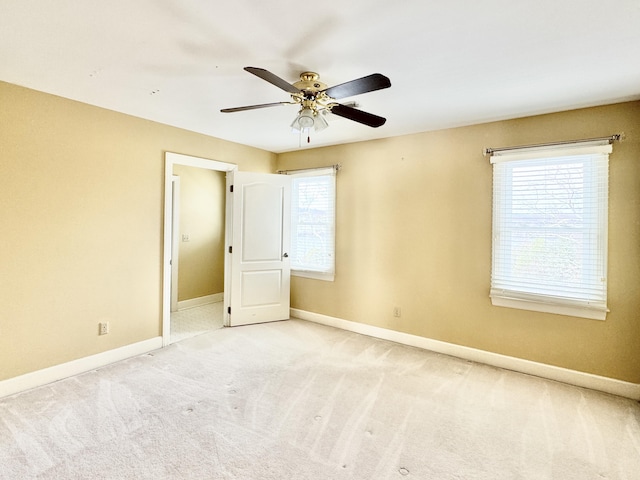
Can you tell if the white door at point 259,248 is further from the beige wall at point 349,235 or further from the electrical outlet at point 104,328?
the electrical outlet at point 104,328

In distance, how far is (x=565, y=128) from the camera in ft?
9.43

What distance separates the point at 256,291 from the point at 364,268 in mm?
1536

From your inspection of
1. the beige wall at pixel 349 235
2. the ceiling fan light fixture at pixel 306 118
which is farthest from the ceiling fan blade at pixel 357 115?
the beige wall at pixel 349 235

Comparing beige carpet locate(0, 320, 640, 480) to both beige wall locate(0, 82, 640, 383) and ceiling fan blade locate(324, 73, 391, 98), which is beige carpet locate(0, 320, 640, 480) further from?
ceiling fan blade locate(324, 73, 391, 98)

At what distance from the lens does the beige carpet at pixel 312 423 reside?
6.00 ft

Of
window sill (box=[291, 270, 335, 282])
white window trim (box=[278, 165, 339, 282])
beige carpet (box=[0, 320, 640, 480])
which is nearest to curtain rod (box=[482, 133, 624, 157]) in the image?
white window trim (box=[278, 165, 339, 282])

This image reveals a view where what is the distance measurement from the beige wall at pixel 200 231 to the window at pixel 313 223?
169 cm

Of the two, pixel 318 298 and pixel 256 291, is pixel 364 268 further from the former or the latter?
pixel 256 291

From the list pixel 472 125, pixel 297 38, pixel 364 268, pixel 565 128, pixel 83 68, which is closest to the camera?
pixel 297 38

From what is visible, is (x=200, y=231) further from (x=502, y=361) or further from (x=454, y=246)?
(x=502, y=361)

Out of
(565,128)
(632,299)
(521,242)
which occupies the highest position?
(565,128)

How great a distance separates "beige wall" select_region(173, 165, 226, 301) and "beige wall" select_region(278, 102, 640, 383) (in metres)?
1.77

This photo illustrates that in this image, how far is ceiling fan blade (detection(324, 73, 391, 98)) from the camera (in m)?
1.68

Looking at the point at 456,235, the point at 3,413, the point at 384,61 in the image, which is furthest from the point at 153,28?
the point at 456,235
